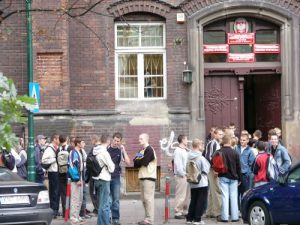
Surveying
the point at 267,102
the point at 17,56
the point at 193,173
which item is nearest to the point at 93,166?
the point at 193,173

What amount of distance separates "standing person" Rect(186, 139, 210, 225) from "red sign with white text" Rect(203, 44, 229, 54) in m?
5.31

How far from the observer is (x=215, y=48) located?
64.5 ft

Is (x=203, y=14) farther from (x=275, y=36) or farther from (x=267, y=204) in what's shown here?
(x=267, y=204)

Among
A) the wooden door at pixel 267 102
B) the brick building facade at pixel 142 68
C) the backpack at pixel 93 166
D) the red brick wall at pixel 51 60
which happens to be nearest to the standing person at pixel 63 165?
the backpack at pixel 93 166

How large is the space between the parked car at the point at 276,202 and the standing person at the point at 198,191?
1.06m

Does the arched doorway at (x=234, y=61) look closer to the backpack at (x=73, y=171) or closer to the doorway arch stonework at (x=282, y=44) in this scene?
the doorway arch stonework at (x=282, y=44)

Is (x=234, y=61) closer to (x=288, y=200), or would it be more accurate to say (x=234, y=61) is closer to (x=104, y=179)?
(x=104, y=179)

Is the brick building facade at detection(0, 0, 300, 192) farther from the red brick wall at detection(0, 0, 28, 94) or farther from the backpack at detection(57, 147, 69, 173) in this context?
the backpack at detection(57, 147, 69, 173)

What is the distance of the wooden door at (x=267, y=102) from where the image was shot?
2006 cm

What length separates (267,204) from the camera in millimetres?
13219

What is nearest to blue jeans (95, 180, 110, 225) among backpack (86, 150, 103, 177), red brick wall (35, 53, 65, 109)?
backpack (86, 150, 103, 177)

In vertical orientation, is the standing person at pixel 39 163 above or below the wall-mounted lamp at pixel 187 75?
below

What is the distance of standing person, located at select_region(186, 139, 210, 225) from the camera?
14.7 m

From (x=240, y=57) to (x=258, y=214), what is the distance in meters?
7.08
